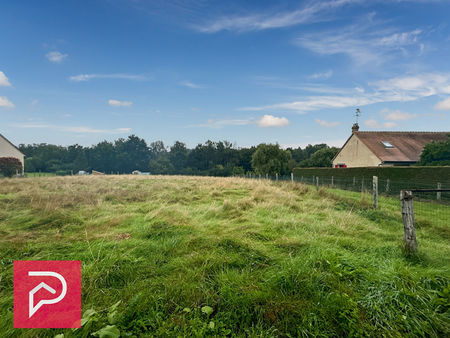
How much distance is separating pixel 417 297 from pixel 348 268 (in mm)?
726

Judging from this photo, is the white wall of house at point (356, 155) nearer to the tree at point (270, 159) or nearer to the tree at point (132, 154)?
the tree at point (270, 159)

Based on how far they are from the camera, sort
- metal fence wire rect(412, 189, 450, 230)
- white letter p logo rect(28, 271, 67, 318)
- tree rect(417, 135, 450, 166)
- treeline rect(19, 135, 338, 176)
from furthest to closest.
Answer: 1. treeline rect(19, 135, 338, 176)
2. tree rect(417, 135, 450, 166)
3. metal fence wire rect(412, 189, 450, 230)
4. white letter p logo rect(28, 271, 67, 318)

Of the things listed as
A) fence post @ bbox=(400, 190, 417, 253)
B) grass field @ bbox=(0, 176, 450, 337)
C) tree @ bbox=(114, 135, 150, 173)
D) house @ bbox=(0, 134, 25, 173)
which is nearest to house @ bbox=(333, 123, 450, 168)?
grass field @ bbox=(0, 176, 450, 337)

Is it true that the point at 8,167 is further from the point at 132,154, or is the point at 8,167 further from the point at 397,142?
the point at 132,154

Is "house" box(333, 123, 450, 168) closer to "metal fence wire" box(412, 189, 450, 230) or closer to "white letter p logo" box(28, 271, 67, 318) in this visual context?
"metal fence wire" box(412, 189, 450, 230)

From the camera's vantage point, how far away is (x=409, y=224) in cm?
371

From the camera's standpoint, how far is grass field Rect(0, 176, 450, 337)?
7.09 feet

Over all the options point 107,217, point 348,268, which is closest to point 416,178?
point 348,268

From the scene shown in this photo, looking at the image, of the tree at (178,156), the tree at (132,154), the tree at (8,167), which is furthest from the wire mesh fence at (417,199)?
the tree at (132,154)

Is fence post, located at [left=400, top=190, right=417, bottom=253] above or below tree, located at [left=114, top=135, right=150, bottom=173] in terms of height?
below

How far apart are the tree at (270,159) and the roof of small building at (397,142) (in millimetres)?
16328

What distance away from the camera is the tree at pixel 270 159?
1608 inches

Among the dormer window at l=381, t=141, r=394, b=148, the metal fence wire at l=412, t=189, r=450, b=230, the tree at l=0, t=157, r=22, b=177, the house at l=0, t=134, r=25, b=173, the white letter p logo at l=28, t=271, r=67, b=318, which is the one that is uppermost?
the house at l=0, t=134, r=25, b=173

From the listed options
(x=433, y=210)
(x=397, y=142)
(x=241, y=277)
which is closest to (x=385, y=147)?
(x=397, y=142)
